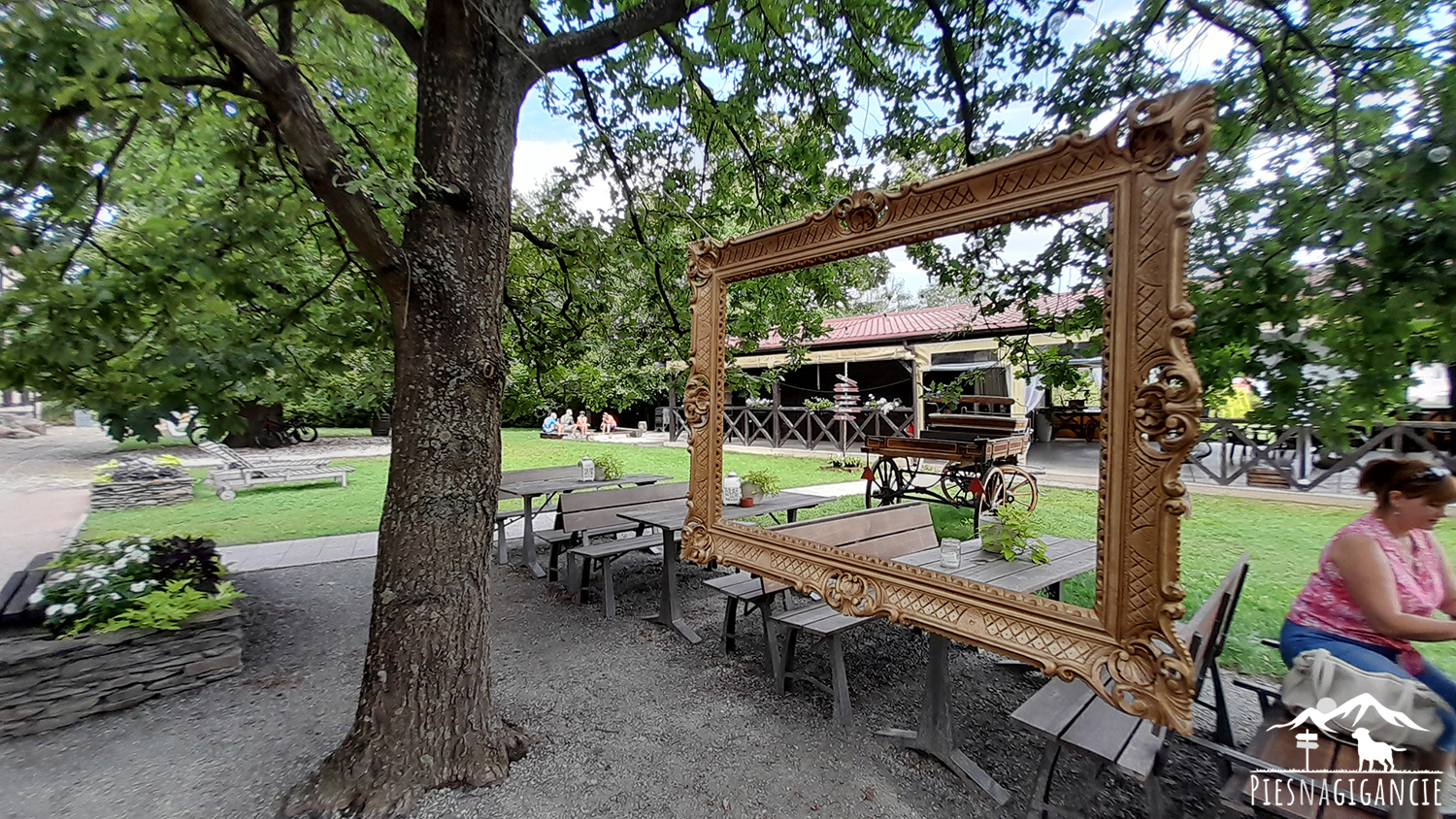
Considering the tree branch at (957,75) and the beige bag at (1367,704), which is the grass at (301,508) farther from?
the beige bag at (1367,704)

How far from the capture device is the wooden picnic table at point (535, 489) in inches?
239

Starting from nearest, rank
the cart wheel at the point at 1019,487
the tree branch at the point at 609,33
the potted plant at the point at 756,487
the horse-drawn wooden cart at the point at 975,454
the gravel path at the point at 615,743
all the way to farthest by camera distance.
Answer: the gravel path at the point at 615,743, the tree branch at the point at 609,33, the potted plant at the point at 756,487, the horse-drawn wooden cart at the point at 975,454, the cart wheel at the point at 1019,487

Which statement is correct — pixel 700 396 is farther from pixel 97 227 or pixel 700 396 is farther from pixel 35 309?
pixel 97 227

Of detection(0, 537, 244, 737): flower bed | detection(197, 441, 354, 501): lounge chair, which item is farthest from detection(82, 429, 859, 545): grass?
detection(0, 537, 244, 737): flower bed

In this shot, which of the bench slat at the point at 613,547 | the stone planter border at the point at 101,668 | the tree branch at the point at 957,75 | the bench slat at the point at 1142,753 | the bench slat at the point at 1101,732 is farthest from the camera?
the bench slat at the point at 613,547

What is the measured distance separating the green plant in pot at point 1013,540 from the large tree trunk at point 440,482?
2621mm

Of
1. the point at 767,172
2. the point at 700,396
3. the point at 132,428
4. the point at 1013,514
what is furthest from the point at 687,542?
the point at 767,172

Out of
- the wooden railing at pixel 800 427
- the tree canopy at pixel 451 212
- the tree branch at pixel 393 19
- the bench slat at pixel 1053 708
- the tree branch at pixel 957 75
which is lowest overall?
the bench slat at pixel 1053 708

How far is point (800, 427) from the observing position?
15.3 m

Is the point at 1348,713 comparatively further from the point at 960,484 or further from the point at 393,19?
the point at 960,484

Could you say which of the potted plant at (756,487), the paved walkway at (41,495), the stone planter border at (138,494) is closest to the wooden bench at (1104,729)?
the potted plant at (756,487)

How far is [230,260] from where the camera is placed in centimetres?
314

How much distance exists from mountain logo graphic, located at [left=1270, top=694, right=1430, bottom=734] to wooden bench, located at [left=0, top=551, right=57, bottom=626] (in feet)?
20.0

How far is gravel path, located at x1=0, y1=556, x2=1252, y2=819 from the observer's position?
243cm
